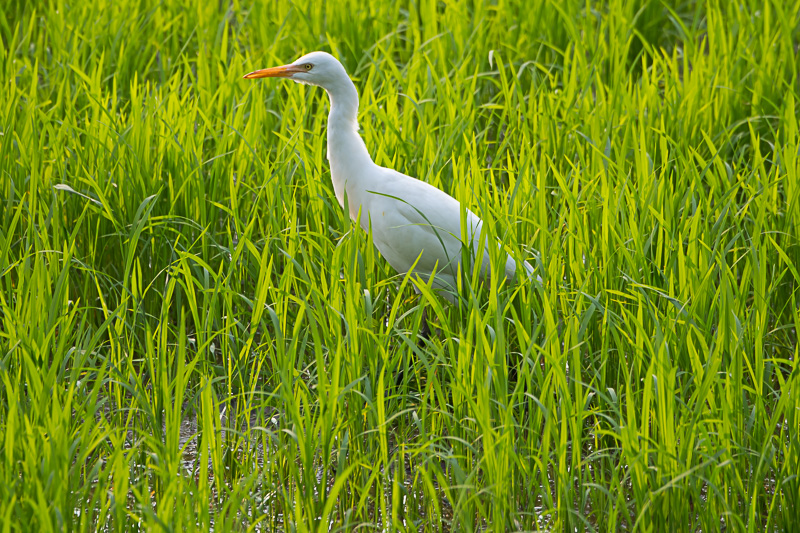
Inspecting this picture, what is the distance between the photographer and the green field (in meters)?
2.11

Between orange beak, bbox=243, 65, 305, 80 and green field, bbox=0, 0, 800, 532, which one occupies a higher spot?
orange beak, bbox=243, 65, 305, 80

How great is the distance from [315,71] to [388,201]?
0.58m

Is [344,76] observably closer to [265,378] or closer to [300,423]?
[265,378]

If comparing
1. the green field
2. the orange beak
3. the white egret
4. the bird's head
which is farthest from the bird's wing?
the orange beak

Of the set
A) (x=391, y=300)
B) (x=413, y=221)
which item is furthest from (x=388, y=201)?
(x=391, y=300)

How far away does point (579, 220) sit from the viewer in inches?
113

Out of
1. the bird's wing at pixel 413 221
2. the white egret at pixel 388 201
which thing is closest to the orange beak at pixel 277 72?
the white egret at pixel 388 201

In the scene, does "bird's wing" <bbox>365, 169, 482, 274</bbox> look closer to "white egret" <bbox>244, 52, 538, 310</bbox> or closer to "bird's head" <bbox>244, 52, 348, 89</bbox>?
"white egret" <bbox>244, 52, 538, 310</bbox>

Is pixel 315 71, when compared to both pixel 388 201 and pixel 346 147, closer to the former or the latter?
pixel 346 147

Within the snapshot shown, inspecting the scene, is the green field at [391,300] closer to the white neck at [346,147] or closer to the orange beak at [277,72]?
the white neck at [346,147]

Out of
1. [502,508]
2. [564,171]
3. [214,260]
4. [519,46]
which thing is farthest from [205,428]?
[519,46]

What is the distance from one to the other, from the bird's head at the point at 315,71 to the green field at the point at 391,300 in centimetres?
24

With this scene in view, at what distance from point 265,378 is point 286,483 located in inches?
26.3

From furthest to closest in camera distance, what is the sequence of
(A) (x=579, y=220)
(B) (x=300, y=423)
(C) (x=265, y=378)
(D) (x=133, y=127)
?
(D) (x=133, y=127) → (C) (x=265, y=378) → (A) (x=579, y=220) → (B) (x=300, y=423)
